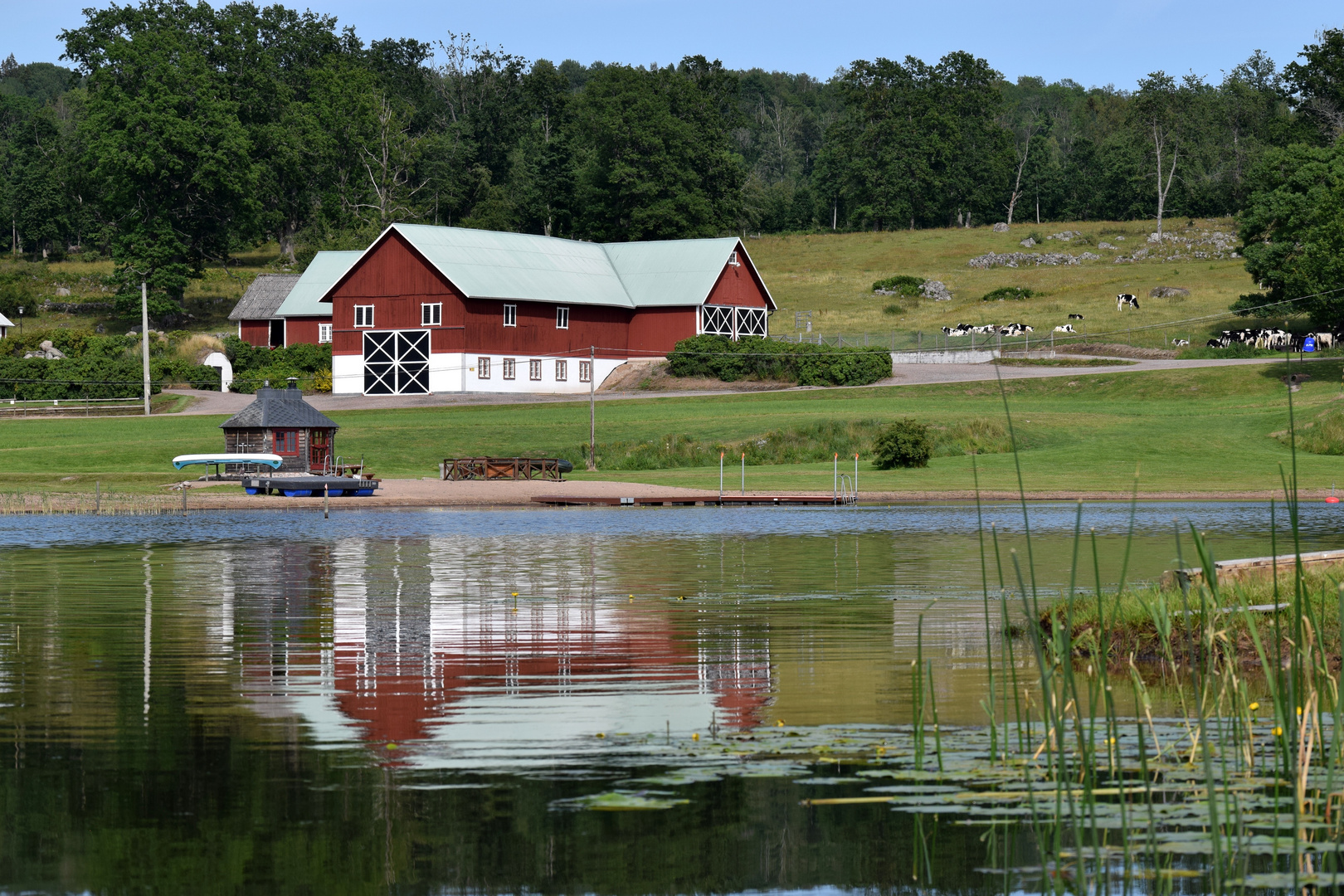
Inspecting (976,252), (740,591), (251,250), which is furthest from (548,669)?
(251,250)

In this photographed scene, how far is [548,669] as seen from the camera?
1548cm

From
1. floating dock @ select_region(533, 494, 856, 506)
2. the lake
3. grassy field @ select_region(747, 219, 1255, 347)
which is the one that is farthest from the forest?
the lake

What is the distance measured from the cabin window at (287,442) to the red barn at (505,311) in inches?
1161

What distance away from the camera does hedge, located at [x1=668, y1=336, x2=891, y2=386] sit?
265 feet

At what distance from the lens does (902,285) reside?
120 metres

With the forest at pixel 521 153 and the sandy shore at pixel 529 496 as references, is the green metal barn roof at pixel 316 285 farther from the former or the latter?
the sandy shore at pixel 529 496

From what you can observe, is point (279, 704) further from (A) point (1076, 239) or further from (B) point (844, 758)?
(A) point (1076, 239)

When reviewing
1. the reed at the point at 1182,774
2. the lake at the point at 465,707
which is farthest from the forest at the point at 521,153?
the reed at the point at 1182,774

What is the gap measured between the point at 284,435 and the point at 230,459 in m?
3.06

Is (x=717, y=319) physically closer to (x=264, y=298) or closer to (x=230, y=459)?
(x=264, y=298)

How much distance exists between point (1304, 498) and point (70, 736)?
132 feet

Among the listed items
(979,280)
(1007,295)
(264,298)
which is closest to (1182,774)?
(264,298)

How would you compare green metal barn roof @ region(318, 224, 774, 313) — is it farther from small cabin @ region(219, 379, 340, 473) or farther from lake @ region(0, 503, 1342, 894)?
lake @ region(0, 503, 1342, 894)

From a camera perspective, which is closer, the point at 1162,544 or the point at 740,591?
the point at 740,591
